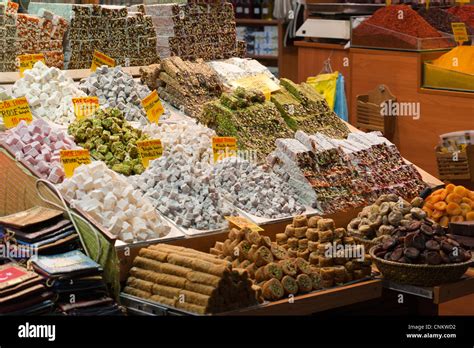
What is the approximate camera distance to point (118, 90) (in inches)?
192

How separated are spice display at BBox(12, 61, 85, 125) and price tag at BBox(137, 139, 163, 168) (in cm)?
62

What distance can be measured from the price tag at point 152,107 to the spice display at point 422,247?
1689mm

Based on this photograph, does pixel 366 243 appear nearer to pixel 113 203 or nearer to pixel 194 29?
pixel 113 203

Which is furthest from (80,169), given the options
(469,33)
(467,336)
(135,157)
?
(469,33)

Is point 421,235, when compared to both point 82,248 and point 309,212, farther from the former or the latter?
point 82,248

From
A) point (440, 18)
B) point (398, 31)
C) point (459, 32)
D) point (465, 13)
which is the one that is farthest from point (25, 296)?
point (465, 13)

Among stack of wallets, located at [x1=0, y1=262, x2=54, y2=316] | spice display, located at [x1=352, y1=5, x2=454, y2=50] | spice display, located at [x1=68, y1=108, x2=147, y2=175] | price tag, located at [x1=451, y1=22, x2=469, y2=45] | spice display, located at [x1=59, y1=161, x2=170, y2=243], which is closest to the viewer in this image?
stack of wallets, located at [x1=0, y1=262, x2=54, y2=316]

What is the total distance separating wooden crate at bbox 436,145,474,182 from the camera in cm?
541

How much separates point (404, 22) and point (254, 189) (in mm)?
3410

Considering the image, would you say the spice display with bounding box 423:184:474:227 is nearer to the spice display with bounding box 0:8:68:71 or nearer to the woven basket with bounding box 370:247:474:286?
the woven basket with bounding box 370:247:474:286

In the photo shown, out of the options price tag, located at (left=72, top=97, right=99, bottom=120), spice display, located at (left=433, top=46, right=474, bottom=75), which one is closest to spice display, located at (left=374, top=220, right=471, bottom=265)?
price tag, located at (left=72, top=97, right=99, bottom=120)

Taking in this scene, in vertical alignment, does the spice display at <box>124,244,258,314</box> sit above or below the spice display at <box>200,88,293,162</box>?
below

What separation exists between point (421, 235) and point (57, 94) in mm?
2177

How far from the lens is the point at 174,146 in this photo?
433 centimetres
